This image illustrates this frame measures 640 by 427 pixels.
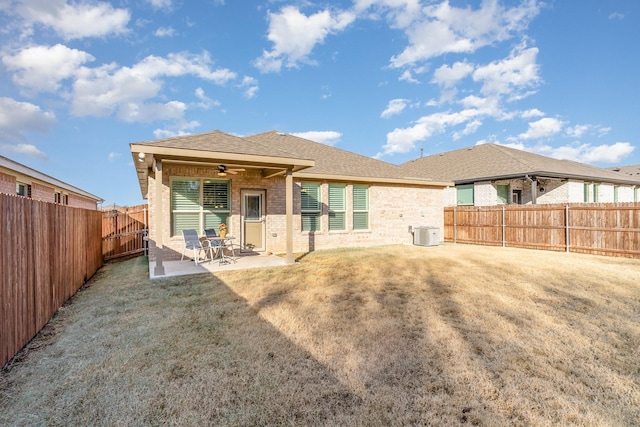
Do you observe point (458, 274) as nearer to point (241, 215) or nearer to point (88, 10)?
point (241, 215)

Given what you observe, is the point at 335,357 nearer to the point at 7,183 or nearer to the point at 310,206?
the point at 310,206

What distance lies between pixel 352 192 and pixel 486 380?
960 cm

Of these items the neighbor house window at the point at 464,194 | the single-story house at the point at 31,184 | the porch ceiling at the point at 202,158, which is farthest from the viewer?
the neighbor house window at the point at 464,194

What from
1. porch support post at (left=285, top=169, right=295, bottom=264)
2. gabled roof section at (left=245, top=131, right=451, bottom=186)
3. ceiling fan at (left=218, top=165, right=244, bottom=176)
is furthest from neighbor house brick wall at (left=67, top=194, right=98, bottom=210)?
porch support post at (left=285, top=169, right=295, bottom=264)

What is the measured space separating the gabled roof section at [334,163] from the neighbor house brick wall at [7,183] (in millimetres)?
8388

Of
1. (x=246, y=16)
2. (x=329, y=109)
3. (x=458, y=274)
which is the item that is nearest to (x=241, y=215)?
(x=458, y=274)

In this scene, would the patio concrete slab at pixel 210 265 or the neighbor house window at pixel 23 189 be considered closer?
the patio concrete slab at pixel 210 265

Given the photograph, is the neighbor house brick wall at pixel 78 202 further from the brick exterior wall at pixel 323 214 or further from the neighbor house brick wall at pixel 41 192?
the brick exterior wall at pixel 323 214

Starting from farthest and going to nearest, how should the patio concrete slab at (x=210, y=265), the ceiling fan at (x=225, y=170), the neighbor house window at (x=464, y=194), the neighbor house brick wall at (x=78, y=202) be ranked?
the neighbor house brick wall at (x=78, y=202) → the neighbor house window at (x=464, y=194) → the ceiling fan at (x=225, y=170) → the patio concrete slab at (x=210, y=265)

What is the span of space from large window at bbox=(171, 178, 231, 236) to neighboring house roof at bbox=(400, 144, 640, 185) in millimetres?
8837

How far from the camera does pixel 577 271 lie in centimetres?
761

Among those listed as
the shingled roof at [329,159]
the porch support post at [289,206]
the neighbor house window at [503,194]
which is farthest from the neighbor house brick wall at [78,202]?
the neighbor house window at [503,194]

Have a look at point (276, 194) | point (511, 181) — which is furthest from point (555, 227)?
point (276, 194)

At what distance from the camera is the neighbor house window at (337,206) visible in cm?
1167
